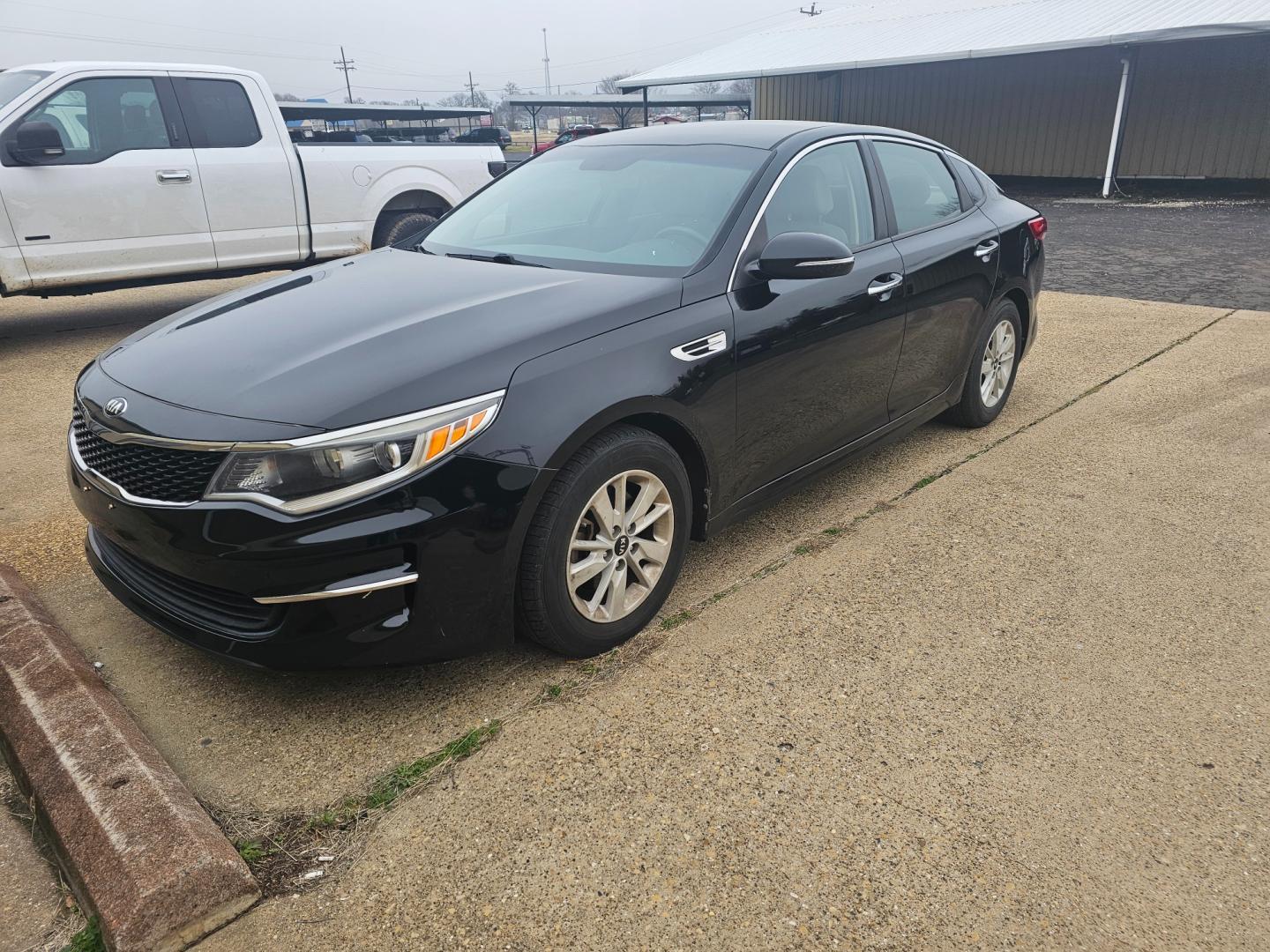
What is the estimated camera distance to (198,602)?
259 cm

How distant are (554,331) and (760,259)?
89cm

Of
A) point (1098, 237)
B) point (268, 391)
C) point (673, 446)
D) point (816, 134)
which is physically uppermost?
point (816, 134)

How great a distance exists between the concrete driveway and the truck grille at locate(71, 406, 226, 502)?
0.68 meters

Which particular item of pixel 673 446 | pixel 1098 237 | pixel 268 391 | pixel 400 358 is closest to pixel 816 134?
pixel 673 446

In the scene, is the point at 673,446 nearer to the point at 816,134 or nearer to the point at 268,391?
the point at 268,391

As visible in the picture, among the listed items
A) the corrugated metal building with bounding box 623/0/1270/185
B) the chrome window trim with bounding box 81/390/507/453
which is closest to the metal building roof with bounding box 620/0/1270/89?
the corrugated metal building with bounding box 623/0/1270/185

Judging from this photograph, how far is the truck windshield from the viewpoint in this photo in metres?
6.65

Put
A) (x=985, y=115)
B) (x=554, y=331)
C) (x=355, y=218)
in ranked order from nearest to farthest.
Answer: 1. (x=554, y=331)
2. (x=355, y=218)
3. (x=985, y=115)

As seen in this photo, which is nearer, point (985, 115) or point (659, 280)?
point (659, 280)

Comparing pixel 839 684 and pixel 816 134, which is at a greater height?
pixel 816 134

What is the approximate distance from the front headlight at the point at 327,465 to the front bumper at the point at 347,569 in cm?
4

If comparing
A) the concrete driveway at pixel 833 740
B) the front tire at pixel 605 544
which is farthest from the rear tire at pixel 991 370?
the front tire at pixel 605 544

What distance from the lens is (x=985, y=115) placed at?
2273 cm

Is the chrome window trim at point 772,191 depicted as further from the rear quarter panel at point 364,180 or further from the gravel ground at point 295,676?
the rear quarter panel at point 364,180
